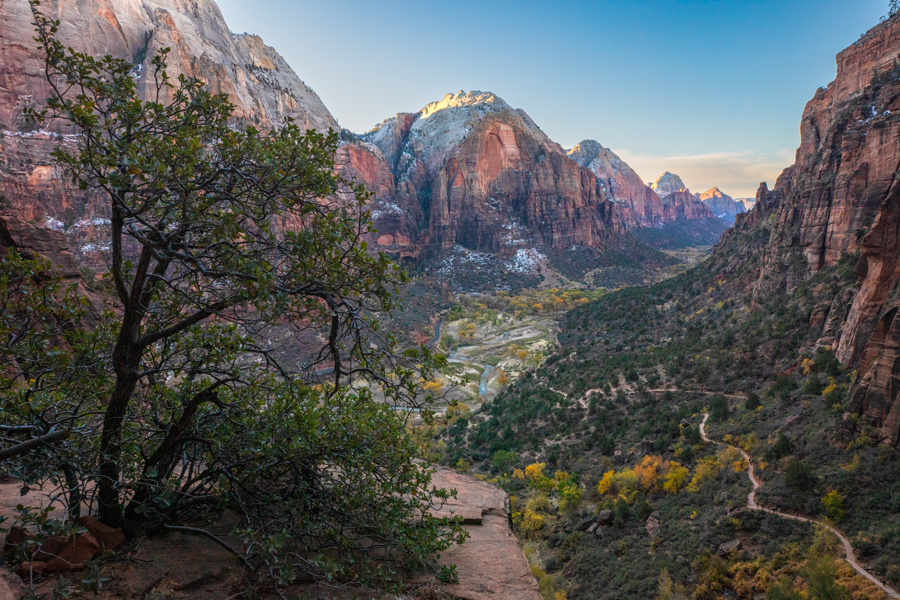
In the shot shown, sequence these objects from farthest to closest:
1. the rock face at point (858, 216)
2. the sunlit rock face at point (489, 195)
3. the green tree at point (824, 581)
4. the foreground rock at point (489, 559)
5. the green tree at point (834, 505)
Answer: the sunlit rock face at point (489, 195), the rock face at point (858, 216), the green tree at point (834, 505), the green tree at point (824, 581), the foreground rock at point (489, 559)

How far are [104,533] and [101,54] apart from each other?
3309 inches

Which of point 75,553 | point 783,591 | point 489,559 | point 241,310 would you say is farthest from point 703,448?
point 75,553

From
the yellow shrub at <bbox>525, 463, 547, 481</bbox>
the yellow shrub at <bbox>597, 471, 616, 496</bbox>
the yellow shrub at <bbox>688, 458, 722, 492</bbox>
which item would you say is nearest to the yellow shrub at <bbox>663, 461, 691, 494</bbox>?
the yellow shrub at <bbox>688, 458, 722, 492</bbox>

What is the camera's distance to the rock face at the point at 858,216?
60.3 feet

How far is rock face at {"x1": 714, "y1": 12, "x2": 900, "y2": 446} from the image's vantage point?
1838 centimetres

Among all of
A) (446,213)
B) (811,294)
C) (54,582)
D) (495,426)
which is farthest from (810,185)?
(446,213)

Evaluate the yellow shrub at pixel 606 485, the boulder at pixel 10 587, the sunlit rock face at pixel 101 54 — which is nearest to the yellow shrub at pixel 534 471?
the yellow shrub at pixel 606 485

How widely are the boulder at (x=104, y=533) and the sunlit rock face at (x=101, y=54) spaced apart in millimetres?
18179

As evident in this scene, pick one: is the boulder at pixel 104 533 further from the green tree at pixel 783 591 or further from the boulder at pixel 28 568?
the green tree at pixel 783 591

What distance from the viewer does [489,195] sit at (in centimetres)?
12294

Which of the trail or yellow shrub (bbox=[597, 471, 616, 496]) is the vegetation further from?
the trail

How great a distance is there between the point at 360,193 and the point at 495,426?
35826 mm

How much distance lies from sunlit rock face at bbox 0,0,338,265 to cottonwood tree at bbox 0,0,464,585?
17574mm

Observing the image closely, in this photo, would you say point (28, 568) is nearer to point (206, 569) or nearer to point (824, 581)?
point (206, 569)
